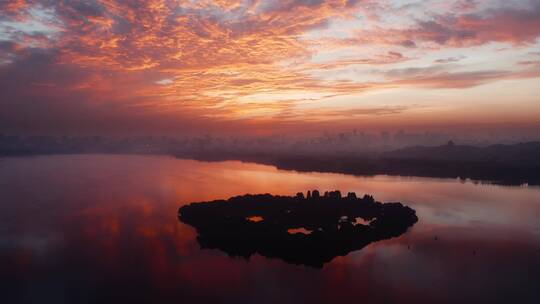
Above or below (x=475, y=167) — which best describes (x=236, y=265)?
below

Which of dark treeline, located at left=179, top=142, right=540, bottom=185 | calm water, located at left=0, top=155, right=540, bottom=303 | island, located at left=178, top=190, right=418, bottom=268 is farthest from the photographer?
dark treeline, located at left=179, top=142, right=540, bottom=185

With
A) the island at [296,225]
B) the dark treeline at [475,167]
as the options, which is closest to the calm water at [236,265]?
the island at [296,225]

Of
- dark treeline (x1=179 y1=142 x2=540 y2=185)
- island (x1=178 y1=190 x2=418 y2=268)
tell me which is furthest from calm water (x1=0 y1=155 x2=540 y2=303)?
dark treeline (x1=179 y1=142 x2=540 y2=185)

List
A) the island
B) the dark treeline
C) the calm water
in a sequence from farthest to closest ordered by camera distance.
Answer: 1. the dark treeline
2. the island
3. the calm water

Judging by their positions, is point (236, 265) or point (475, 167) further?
point (475, 167)

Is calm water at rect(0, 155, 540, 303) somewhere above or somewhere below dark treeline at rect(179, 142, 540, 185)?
below

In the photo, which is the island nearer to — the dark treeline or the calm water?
the calm water

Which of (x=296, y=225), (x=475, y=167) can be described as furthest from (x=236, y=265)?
(x=475, y=167)

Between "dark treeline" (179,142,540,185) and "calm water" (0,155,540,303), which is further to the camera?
"dark treeline" (179,142,540,185)

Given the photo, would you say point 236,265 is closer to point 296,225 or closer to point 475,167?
point 296,225

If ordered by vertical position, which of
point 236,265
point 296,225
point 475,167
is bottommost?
point 236,265
